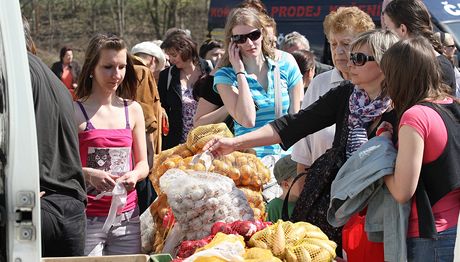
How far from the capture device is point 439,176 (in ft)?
12.0

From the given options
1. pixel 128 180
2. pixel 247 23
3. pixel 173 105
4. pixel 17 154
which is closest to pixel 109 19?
pixel 173 105

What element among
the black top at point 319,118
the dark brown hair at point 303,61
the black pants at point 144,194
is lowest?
the black pants at point 144,194

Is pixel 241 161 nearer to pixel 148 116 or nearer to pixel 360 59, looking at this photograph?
A: pixel 360 59

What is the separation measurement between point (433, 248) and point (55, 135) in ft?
5.47

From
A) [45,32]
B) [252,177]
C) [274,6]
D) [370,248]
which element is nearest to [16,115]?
[370,248]

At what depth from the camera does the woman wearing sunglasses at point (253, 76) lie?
530 cm

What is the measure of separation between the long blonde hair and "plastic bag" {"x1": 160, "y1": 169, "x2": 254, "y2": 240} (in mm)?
1215

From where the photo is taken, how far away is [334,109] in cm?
440

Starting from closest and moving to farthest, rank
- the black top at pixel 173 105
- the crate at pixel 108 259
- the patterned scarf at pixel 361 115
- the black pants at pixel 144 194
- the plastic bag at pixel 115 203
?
1. the crate at pixel 108 259
2. the patterned scarf at pixel 361 115
3. the plastic bag at pixel 115 203
4. the black pants at pixel 144 194
5. the black top at pixel 173 105

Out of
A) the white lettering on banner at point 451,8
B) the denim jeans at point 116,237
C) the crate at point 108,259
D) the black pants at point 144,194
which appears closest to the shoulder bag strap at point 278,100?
the denim jeans at point 116,237

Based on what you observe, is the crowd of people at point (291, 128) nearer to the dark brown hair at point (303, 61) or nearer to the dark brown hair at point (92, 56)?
the dark brown hair at point (92, 56)

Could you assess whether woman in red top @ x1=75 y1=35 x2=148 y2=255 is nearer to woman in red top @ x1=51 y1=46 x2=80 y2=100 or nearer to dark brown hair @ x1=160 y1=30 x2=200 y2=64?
dark brown hair @ x1=160 y1=30 x2=200 y2=64

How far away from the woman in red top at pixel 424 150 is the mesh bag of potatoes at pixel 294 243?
1.21 ft

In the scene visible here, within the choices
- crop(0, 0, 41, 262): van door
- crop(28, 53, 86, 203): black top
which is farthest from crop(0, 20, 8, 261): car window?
crop(28, 53, 86, 203): black top
